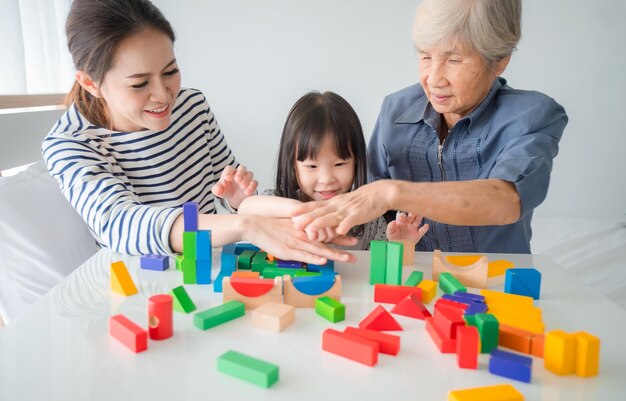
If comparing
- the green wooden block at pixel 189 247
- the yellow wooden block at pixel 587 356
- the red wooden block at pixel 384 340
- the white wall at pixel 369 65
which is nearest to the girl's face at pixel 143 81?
the green wooden block at pixel 189 247

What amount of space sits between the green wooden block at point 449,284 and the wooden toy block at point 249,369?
16.0 inches

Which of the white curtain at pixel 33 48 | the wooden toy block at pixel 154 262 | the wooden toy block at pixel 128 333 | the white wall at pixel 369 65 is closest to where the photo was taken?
the wooden toy block at pixel 128 333

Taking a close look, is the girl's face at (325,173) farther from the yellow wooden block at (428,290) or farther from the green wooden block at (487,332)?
the green wooden block at (487,332)

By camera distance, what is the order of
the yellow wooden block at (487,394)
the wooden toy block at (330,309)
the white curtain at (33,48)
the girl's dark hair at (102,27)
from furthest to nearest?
1. the white curtain at (33,48)
2. the girl's dark hair at (102,27)
3. the wooden toy block at (330,309)
4. the yellow wooden block at (487,394)

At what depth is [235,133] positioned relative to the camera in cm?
357

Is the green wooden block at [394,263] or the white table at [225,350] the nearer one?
the white table at [225,350]

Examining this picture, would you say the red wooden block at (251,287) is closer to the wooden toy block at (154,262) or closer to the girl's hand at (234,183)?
the wooden toy block at (154,262)

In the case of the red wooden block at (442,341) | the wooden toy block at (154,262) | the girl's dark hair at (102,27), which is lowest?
the wooden toy block at (154,262)

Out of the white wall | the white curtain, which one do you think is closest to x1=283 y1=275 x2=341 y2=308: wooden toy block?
the white curtain

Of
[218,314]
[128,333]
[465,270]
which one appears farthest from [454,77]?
[128,333]

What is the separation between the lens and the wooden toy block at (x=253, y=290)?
0.88 m

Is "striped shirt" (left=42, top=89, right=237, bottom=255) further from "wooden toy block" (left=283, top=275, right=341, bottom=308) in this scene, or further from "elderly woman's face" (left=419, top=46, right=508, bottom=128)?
"elderly woman's face" (left=419, top=46, right=508, bottom=128)

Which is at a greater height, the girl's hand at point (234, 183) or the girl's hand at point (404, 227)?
the girl's hand at point (234, 183)

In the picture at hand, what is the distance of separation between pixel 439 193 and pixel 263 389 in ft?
1.93
